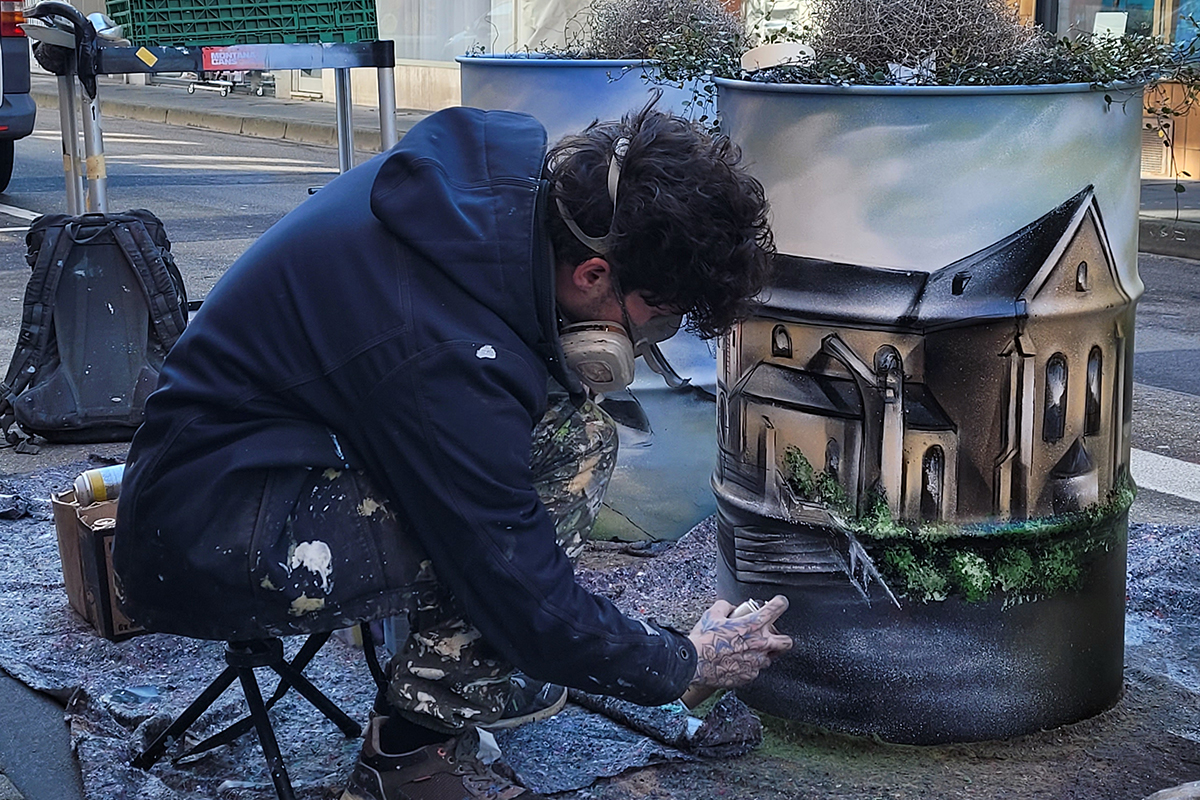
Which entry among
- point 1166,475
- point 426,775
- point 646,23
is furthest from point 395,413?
point 1166,475

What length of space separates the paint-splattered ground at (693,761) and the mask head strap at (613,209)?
101cm

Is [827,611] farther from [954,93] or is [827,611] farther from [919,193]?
[954,93]

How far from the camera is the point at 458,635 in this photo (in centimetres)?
214

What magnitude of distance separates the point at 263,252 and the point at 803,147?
89 centimetres

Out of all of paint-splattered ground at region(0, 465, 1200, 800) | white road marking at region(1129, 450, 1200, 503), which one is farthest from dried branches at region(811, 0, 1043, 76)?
white road marking at region(1129, 450, 1200, 503)

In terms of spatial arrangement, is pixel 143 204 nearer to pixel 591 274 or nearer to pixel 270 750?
pixel 270 750

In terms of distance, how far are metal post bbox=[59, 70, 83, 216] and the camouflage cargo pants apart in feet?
10.1

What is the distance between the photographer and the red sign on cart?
446 centimetres

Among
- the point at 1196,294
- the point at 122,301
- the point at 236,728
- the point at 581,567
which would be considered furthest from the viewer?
the point at 1196,294

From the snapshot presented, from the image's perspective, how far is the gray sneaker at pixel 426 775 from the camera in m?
2.25

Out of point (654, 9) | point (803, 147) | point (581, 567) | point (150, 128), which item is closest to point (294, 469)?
point (803, 147)

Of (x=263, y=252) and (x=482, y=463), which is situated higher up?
(x=263, y=252)

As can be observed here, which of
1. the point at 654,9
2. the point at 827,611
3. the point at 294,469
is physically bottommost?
the point at 827,611

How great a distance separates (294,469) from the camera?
207 centimetres
